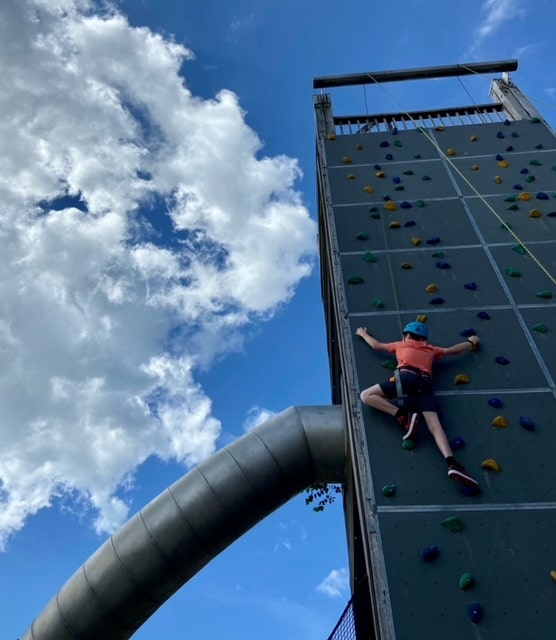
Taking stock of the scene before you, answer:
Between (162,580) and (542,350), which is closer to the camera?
(542,350)

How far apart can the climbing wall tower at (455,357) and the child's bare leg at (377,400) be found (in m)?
0.11

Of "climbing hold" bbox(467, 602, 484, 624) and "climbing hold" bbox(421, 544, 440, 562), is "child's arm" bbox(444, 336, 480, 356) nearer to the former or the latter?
"climbing hold" bbox(421, 544, 440, 562)

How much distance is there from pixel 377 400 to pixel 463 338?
4.76 ft

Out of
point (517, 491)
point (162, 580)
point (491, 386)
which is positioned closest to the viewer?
point (517, 491)

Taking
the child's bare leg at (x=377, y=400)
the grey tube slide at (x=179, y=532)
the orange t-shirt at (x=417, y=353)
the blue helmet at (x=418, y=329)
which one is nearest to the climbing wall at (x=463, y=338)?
the child's bare leg at (x=377, y=400)

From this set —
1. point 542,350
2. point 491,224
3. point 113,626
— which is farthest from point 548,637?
point 491,224

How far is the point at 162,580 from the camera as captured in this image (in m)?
6.88

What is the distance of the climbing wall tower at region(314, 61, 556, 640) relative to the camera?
4.53 m

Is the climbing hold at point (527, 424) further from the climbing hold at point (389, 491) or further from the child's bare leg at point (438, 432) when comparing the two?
the climbing hold at point (389, 491)

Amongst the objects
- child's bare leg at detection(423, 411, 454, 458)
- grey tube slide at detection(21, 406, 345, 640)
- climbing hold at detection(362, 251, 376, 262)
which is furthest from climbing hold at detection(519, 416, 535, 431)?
climbing hold at detection(362, 251, 376, 262)

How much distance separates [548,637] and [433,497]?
1.30m

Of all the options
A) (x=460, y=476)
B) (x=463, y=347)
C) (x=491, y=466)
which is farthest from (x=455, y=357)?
(x=460, y=476)

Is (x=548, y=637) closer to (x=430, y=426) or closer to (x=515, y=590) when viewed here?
(x=515, y=590)

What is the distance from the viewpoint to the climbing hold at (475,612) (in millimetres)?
4262
